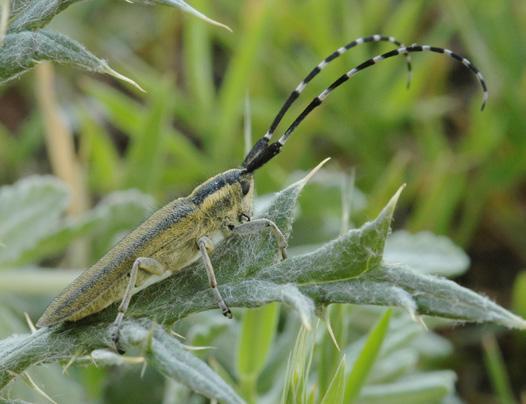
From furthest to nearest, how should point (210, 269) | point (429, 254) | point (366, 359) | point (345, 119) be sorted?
point (345, 119) < point (429, 254) < point (366, 359) < point (210, 269)

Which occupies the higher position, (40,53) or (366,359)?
(40,53)

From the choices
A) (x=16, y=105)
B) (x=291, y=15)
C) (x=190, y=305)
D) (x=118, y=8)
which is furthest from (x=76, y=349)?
(x=118, y=8)

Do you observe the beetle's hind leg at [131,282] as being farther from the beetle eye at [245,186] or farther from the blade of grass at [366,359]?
the blade of grass at [366,359]

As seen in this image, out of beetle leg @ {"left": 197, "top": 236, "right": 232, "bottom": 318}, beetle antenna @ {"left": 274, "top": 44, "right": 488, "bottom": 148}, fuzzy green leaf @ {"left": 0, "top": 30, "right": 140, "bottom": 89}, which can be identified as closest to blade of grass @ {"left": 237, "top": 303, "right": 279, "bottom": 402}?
beetle leg @ {"left": 197, "top": 236, "right": 232, "bottom": 318}

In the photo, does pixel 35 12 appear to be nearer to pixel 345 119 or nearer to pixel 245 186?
pixel 245 186

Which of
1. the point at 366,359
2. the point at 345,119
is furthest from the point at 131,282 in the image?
the point at 345,119

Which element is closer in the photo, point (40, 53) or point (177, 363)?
point (177, 363)

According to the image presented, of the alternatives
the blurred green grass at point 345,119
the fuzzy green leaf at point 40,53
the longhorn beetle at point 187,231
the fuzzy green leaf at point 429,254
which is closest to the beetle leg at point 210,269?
the longhorn beetle at point 187,231
